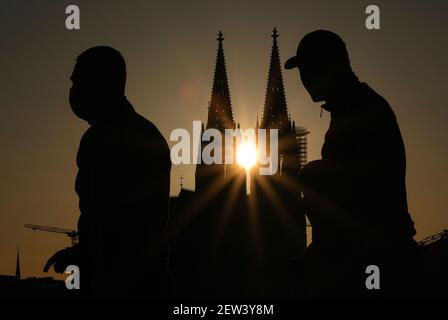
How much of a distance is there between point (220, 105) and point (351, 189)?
101886 millimetres

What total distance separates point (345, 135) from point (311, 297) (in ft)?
3.04

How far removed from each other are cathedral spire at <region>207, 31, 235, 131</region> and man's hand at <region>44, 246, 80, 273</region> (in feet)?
326

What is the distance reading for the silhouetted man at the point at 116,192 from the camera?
221 inches

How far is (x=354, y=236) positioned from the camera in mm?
5195

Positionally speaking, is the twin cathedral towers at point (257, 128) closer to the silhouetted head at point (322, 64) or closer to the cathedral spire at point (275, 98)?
the cathedral spire at point (275, 98)

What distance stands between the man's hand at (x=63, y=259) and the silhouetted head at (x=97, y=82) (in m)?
0.92

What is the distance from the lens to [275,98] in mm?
110125

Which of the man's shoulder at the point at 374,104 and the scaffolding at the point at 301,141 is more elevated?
the scaffolding at the point at 301,141

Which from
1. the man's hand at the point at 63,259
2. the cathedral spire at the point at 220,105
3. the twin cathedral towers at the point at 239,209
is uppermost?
the cathedral spire at the point at 220,105

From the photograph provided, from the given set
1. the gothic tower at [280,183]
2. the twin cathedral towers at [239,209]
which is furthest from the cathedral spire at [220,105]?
the gothic tower at [280,183]

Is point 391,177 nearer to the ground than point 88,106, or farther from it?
nearer to the ground

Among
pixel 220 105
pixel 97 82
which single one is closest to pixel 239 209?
pixel 220 105
